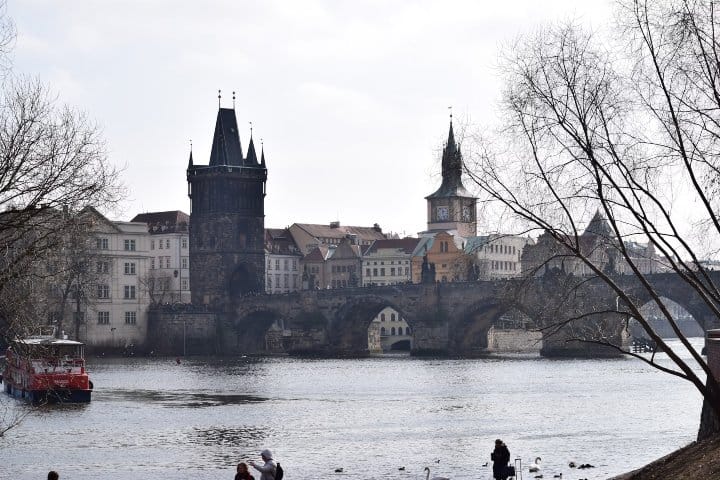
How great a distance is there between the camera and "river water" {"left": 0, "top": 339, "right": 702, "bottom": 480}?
44.1m

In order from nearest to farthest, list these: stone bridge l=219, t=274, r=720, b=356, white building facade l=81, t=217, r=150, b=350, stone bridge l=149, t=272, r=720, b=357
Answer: stone bridge l=219, t=274, r=720, b=356 < stone bridge l=149, t=272, r=720, b=357 < white building facade l=81, t=217, r=150, b=350

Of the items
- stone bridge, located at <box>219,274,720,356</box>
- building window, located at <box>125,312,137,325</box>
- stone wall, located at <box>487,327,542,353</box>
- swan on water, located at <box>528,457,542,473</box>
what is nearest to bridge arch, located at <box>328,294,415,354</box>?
stone bridge, located at <box>219,274,720,356</box>

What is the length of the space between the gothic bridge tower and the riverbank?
136843mm

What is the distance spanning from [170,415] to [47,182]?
40848 mm

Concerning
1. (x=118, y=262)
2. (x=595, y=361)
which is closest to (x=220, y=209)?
(x=118, y=262)

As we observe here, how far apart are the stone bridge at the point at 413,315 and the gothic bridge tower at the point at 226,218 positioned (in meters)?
5.72

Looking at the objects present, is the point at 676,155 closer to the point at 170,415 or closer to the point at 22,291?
the point at 22,291

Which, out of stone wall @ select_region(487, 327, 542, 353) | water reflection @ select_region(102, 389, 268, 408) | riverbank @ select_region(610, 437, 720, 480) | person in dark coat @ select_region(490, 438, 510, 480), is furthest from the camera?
stone wall @ select_region(487, 327, 542, 353)

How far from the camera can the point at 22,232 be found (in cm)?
2575

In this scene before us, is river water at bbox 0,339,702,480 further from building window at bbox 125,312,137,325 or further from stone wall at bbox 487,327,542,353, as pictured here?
stone wall at bbox 487,327,542,353

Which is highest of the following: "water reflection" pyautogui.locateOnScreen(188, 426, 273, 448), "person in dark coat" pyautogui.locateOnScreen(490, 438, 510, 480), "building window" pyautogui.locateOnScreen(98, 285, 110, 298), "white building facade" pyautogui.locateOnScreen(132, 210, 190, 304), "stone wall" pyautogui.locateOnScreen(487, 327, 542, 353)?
"white building facade" pyautogui.locateOnScreen(132, 210, 190, 304)

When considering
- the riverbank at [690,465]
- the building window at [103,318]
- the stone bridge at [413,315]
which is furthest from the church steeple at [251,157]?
the riverbank at [690,465]

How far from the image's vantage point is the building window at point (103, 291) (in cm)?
13948

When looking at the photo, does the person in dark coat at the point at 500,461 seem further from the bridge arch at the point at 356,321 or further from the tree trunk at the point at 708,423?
the bridge arch at the point at 356,321
